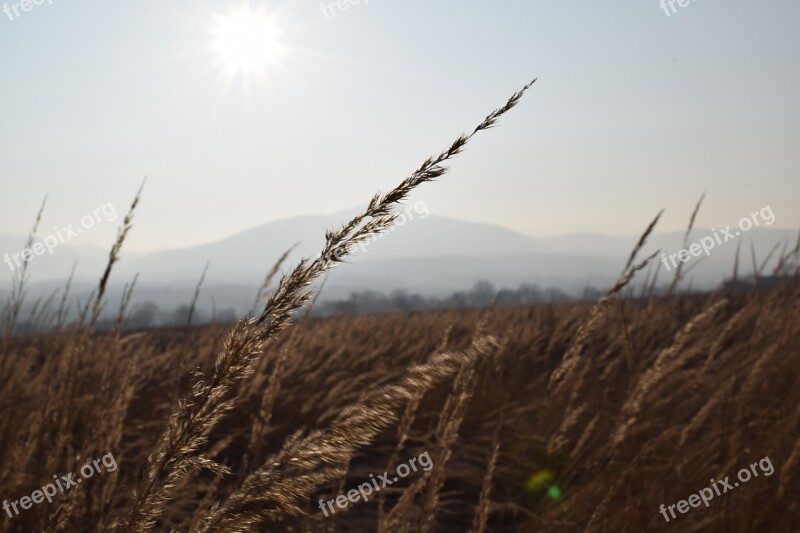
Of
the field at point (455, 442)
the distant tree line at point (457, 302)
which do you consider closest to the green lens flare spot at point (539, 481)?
the field at point (455, 442)

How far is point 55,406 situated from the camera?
6.28 feet

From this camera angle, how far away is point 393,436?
4207 millimetres

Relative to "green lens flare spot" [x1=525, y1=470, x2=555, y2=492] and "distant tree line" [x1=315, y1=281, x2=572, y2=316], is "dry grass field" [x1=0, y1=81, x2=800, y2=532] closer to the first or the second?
"green lens flare spot" [x1=525, y1=470, x2=555, y2=492]

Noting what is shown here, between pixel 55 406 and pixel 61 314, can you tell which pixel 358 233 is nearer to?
pixel 55 406

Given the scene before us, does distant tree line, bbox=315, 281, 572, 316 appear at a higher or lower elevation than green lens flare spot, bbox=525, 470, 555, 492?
higher

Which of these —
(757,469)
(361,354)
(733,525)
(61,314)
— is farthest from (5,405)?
(361,354)

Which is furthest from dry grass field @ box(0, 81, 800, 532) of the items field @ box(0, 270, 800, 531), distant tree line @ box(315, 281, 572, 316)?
distant tree line @ box(315, 281, 572, 316)

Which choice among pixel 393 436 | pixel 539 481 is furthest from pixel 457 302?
pixel 539 481

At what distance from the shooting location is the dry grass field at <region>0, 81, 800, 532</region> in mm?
729

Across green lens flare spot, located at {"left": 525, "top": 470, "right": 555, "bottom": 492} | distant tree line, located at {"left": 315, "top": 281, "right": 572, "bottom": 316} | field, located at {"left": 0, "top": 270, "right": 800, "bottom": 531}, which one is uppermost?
distant tree line, located at {"left": 315, "top": 281, "right": 572, "bottom": 316}

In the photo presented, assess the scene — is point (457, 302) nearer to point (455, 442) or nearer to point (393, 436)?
point (393, 436)

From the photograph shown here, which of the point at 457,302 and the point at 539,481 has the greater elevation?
the point at 457,302

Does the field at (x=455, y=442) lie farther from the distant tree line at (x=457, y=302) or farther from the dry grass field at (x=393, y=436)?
the distant tree line at (x=457, y=302)

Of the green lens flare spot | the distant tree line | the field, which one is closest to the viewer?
the field
